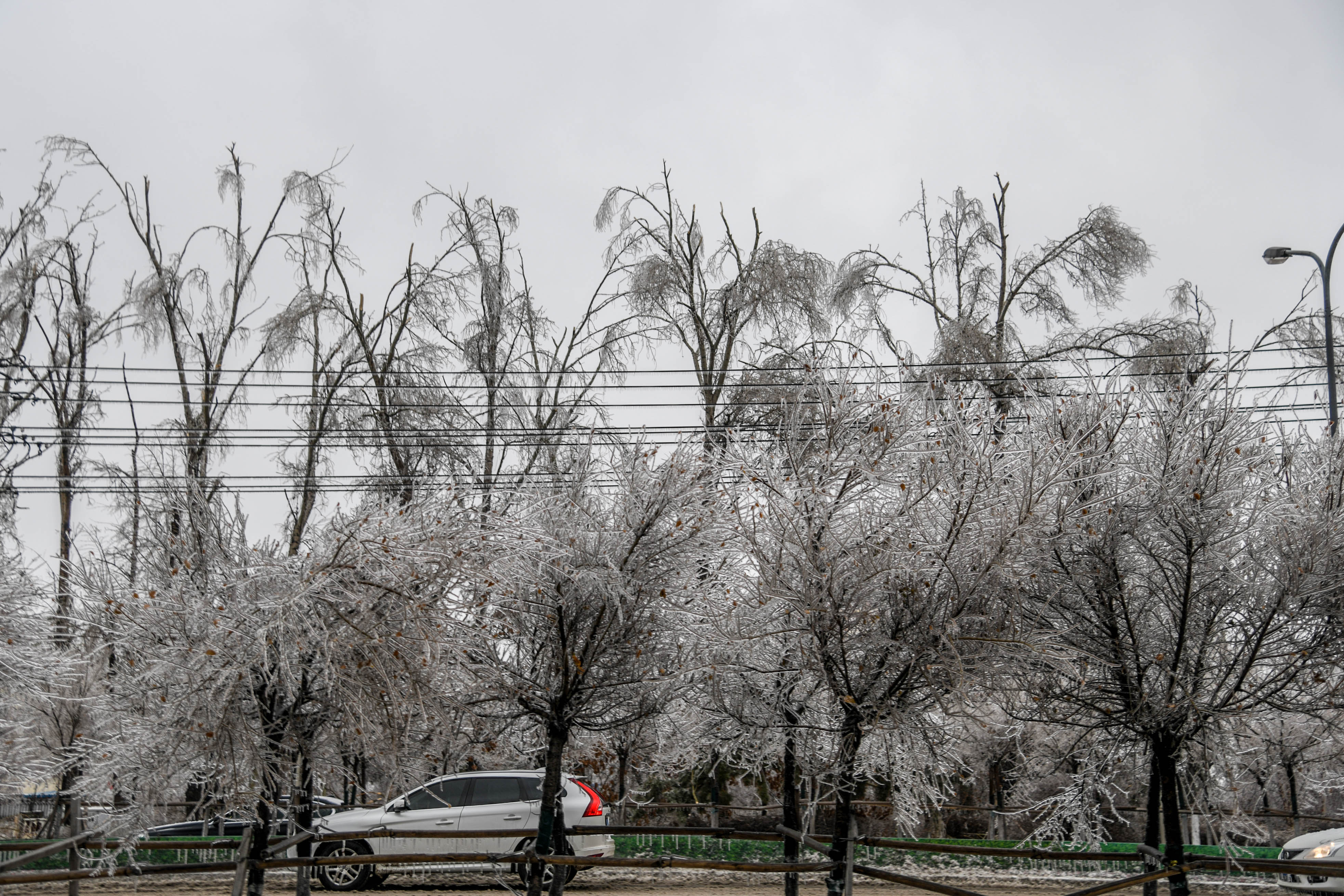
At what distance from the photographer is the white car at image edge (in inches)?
451

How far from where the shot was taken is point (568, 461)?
1164cm

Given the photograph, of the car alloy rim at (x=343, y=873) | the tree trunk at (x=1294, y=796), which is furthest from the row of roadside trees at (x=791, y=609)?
the tree trunk at (x=1294, y=796)

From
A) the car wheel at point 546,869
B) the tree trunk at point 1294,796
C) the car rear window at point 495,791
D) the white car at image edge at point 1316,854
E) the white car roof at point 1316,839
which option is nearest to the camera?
the car wheel at point 546,869

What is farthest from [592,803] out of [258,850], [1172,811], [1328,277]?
[1328,277]

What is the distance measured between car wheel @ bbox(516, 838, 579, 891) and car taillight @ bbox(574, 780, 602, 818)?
735 millimetres

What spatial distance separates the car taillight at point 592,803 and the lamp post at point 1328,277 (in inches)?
416

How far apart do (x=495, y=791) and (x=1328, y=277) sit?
13843 mm

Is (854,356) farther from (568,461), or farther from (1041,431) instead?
(568,461)

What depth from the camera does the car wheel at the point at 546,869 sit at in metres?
11.0

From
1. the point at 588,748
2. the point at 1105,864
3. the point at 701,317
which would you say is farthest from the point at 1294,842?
the point at 701,317

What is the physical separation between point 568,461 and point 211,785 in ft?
15.6

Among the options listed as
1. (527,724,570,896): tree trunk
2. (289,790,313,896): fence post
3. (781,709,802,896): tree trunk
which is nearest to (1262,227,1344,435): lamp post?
(781,709,802,896): tree trunk

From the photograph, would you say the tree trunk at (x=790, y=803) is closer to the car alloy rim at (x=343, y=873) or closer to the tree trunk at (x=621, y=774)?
the tree trunk at (x=621, y=774)

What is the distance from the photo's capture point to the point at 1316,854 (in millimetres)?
12234
